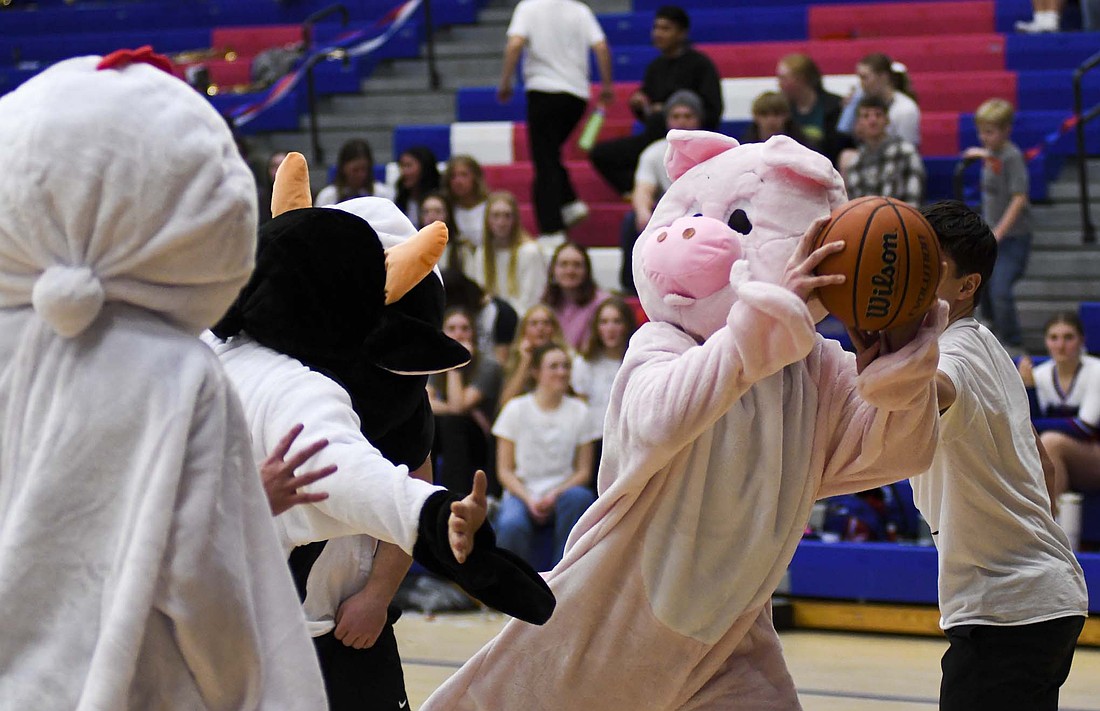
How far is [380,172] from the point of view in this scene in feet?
33.8

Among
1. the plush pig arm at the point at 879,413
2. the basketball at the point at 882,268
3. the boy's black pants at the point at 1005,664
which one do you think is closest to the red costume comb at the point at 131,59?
the basketball at the point at 882,268

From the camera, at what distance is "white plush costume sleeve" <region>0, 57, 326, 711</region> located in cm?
203

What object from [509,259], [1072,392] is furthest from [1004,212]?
[509,259]

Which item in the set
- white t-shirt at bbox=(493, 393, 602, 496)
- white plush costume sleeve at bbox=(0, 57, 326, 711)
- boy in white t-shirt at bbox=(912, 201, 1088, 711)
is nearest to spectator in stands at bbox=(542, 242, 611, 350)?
white t-shirt at bbox=(493, 393, 602, 496)

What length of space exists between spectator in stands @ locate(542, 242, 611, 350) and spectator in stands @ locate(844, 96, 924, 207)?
131 centimetres

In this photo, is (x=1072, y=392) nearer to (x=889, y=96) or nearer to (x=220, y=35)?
(x=889, y=96)

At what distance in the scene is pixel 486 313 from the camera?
7664mm

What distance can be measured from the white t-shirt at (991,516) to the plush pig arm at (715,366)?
0.67m

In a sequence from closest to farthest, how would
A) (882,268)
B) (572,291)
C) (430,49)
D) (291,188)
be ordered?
(882,268), (291,188), (572,291), (430,49)

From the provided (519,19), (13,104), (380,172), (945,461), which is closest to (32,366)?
(13,104)

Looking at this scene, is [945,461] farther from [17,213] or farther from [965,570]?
[17,213]

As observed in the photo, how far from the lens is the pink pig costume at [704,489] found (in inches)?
117

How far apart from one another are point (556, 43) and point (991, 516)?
20.0 feet

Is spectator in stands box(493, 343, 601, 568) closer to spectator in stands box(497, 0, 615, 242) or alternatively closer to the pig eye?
spectator in stands box(497, 0, 615, 242)
